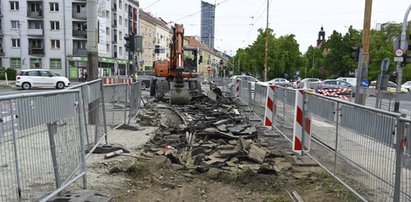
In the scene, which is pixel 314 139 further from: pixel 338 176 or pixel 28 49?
pixel 28 49

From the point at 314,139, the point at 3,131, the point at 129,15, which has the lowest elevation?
the point at 314,139

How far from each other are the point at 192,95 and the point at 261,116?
327 inches

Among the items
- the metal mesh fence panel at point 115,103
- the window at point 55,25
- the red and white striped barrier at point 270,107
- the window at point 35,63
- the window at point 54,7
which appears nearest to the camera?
the metal mesh fence panel at point 115,103

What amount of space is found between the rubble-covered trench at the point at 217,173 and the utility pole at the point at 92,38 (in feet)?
8.68

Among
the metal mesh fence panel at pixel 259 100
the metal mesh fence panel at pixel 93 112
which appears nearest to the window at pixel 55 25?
the metal mesh fence panel at pixel 259 100

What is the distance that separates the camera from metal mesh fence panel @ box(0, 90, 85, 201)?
315cm

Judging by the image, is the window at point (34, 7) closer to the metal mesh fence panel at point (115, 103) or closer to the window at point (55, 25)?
the window at point (55, 25)

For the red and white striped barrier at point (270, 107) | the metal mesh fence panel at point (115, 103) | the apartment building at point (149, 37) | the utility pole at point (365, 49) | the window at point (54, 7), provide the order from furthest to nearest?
the apartment building at point (149, 37) → the window at point (54, 7) → the utility pole at point (365, 49) → the red and white striped barrier at point (270, 107) → the metal mesh fence panel at point (115, 103)

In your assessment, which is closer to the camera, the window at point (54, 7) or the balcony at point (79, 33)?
the window at point (54, 7)

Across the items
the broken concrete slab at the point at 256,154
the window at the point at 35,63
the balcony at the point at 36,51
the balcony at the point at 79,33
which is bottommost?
the broken concrete slab at the point at 256,154

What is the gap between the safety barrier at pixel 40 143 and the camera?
10.4 ft

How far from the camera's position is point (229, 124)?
34.0ft

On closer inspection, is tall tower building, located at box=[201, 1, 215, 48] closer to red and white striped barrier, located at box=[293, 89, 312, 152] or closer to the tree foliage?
the tree foliage

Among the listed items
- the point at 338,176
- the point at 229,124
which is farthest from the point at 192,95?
the point at 338,176
